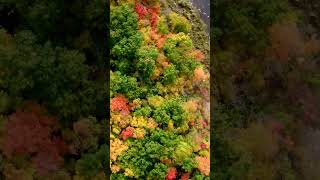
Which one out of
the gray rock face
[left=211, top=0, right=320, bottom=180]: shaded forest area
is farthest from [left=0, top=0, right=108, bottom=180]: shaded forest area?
[left=211, top=0, right=320, bottom=180]: shaded forest area

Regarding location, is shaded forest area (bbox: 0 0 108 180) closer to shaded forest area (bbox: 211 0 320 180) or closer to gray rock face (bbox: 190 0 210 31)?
gray rock face (bbox: 190 0 210 31)

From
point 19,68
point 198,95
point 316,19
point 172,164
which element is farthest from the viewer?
point 316,19

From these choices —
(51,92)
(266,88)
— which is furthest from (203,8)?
(51,92)

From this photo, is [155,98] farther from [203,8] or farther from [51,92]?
[203,8]

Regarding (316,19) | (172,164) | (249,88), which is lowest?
(172,164)

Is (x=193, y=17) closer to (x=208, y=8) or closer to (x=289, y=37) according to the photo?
(x=208, y=8)

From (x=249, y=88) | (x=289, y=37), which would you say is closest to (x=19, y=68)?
(x=249, y=88)

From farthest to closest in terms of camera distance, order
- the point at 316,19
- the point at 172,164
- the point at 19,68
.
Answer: the point at 316,19
the point at 172,164
the point at 19,68

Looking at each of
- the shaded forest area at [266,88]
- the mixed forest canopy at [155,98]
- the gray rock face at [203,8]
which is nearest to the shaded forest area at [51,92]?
the mixed forest canopy at [155,98]
